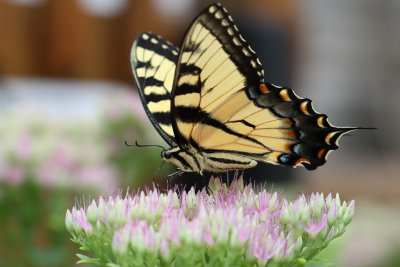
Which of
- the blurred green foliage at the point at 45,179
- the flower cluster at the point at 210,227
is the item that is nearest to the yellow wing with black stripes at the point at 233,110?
the flower cluster at the point at 210,227

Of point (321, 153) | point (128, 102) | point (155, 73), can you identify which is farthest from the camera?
point (128, 102)

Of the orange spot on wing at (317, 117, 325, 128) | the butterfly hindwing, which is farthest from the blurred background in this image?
the orange spot on wing at (317, 117, 325, 128)

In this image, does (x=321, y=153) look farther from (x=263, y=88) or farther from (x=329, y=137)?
(x=263, y=88)

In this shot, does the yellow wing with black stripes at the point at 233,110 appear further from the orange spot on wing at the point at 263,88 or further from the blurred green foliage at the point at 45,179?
the blurred green foliage at the point at 45,179

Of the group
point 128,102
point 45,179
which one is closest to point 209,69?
point 45,179

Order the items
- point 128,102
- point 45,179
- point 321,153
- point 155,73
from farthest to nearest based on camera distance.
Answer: point 128,102, point 45,179, point 155,73, point 321,153

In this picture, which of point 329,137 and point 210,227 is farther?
point 329,137

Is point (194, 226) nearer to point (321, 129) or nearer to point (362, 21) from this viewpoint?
point (321, 129)
